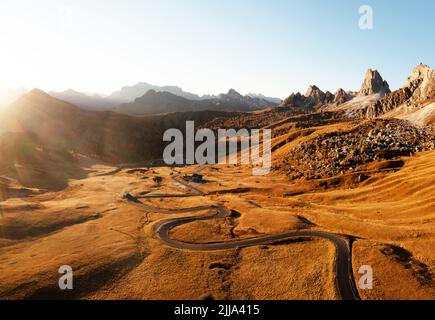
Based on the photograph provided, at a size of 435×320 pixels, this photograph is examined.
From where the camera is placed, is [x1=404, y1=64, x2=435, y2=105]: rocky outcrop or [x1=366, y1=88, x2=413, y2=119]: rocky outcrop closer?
[x1=404, y1=64, x2=435, y2=105]: rocky outcrop

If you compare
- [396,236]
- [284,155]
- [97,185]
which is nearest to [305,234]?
[396,236]

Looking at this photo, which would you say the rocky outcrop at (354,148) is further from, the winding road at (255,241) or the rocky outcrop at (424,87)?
the winding road at (255,241)

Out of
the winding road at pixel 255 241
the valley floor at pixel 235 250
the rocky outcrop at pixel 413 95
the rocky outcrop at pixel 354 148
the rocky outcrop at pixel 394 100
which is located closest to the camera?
the winding road at pixel 255 241

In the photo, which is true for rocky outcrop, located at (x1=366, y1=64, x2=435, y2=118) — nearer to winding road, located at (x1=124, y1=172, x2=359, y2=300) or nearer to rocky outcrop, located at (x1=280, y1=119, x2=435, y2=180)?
rocky outcrop, located at (x1=280, y1=119, x2=435, y2=180)

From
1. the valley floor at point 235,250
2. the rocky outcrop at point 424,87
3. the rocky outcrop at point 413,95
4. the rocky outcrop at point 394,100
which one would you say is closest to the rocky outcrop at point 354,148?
the valley floor at point 235,250

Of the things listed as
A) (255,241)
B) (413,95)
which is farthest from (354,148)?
(413,95)

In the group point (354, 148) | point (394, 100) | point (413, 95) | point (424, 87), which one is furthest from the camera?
point (394, 100)

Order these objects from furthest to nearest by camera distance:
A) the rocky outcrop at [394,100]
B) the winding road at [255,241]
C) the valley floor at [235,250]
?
the rocky outcrop at [394,100]
the valley floor at [235,250]
the winding road at [255,241]

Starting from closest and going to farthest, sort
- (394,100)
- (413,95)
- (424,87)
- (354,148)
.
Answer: (354,148) → (424,87) → (413,95) → (394,100)

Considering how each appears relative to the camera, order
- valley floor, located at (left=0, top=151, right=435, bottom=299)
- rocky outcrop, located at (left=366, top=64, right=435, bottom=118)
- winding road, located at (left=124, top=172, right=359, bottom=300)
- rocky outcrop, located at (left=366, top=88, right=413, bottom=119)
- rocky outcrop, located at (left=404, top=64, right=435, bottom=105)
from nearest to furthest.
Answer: winding road, located at (left=124, top=172, right=359, bottom=300)
valley floor, located at (left=0, top=151, right=435, bottom=299)
rocky outcrop, located at (left=404, top=64, right=435, bottom=105)
rocky outcrop, located at (left=366, top=64, right=435, bottom=118)
rocky outcrop, located at (left=366, top=88, right=413, bottom=119)

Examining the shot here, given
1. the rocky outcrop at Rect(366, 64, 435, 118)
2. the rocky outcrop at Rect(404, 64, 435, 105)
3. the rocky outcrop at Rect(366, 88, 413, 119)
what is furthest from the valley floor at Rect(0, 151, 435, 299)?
the rocky outcrop at Rect(366, 88, 413, 119)

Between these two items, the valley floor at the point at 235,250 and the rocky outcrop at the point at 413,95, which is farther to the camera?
the rocky outcrop at the point at 413,95

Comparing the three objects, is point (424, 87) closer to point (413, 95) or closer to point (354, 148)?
point (413, 95)
